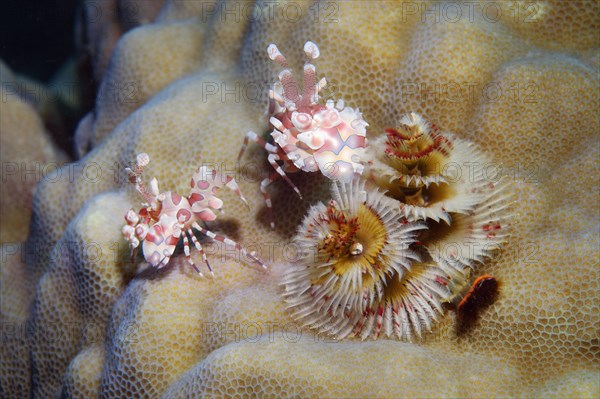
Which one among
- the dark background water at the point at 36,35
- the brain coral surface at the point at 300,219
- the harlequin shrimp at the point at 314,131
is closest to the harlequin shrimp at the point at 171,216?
the brain coral surface at the point at 300,219

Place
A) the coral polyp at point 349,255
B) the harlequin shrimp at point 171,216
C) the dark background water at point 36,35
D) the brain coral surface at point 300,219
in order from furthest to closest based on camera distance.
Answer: the dark background water at point 36,35 < the harlequin shrimp at point 171,216 < the coral polyp at point 349,255 < the brain coral surface at point 300,219

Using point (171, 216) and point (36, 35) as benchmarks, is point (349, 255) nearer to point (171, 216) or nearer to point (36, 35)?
point (171, 216)

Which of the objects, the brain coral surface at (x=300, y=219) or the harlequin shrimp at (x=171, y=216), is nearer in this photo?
the brain coral surface at (x=300, y=219)

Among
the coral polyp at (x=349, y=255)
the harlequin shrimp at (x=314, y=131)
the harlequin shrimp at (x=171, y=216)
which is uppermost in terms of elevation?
the harlequin shrimp at (x=314, y=131)

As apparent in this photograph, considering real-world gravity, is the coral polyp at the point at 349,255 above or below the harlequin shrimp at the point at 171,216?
above

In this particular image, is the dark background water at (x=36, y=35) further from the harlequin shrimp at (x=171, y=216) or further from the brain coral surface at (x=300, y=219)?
the harlequin shrimp at (x=171, y=216)

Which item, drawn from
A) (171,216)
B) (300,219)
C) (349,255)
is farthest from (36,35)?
(349,255)

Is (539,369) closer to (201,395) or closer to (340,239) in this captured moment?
(340,239)
